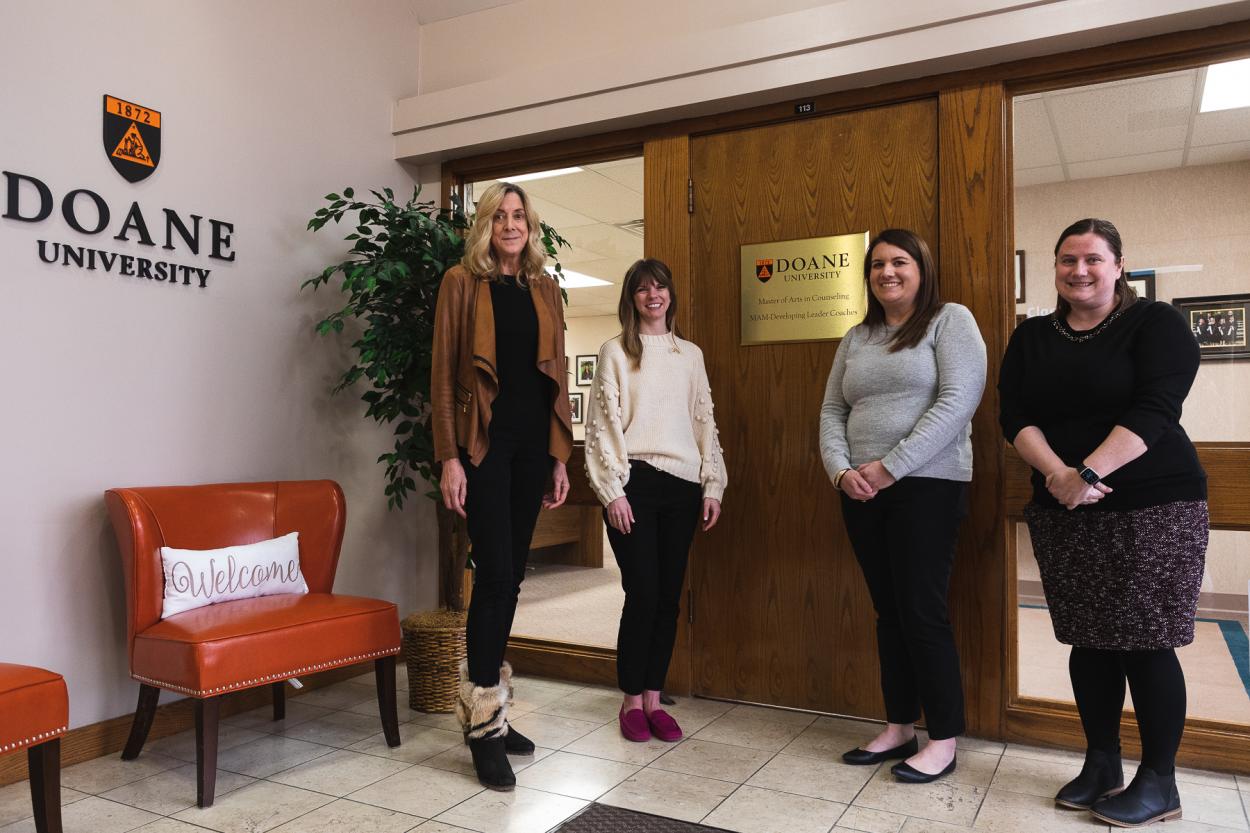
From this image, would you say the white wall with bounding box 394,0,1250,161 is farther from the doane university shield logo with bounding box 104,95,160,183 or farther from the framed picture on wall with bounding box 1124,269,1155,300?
the doane university shield logo with bounding box 104,95,160,183

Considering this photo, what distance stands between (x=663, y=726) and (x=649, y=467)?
0.83 m

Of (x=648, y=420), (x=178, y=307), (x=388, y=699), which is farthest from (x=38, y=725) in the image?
(x=648, y=420)

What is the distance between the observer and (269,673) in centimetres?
245

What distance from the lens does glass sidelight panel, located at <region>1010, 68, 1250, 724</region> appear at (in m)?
2.60

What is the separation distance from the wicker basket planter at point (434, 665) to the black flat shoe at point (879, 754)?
4.44 ft

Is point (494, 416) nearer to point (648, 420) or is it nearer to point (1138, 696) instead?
point (648, 420)

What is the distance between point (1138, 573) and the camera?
2.17 m

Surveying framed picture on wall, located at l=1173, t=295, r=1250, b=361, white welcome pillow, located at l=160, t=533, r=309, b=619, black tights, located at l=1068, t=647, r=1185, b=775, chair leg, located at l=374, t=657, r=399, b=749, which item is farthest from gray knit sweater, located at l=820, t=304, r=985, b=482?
white welcome pillow, located at l=160, t=533, r=309, b=619

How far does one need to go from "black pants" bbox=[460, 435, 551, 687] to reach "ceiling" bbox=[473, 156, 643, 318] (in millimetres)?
1039

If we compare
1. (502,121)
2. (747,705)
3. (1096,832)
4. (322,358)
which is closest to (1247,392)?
(1096,832)

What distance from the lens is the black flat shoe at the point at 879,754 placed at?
8.59 ft

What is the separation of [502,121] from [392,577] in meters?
1.95

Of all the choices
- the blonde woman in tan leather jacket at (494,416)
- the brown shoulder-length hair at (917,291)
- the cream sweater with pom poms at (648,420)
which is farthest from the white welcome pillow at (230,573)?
the brown shoulder-length hair at (917,291)

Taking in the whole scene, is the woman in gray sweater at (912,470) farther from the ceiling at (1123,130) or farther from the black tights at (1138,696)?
the ceiling at (1123,130)
